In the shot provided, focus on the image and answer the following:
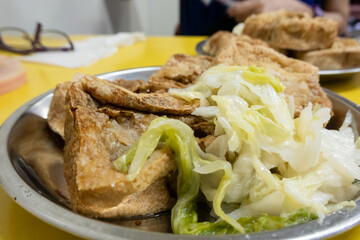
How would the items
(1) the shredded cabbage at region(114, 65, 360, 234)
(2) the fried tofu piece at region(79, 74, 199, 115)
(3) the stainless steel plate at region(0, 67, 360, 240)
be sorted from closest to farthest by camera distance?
(3) the stainless steel plate at region(0, 67, 360, 240), (1) the shredded cabbage at region(114, 65, 360, 234), (2) the fried tofu piece at region(79, 74, 199, 115)

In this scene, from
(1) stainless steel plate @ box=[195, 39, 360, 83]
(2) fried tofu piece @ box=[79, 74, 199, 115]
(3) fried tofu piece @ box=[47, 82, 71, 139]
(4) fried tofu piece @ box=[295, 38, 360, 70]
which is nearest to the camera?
(2) fried tofu piece @ box=[79, 74, 199, 115]

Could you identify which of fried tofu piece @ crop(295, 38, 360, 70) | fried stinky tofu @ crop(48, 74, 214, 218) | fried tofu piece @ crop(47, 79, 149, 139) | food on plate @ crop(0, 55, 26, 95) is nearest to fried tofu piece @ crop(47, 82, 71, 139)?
fried tofu piece @ crop(47, 79, 149, 139)

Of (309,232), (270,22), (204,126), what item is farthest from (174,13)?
(309,232)

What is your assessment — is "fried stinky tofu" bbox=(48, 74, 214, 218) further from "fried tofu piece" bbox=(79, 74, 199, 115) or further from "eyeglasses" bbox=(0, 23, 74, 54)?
"eyeglasses" bbox=(0, 23, 74, 54)

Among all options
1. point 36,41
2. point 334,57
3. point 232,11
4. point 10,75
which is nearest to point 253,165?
point 334,57

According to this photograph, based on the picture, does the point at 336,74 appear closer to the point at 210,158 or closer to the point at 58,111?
the point at 210,158

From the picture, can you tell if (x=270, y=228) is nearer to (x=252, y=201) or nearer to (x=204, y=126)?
(x=252, y=201)
